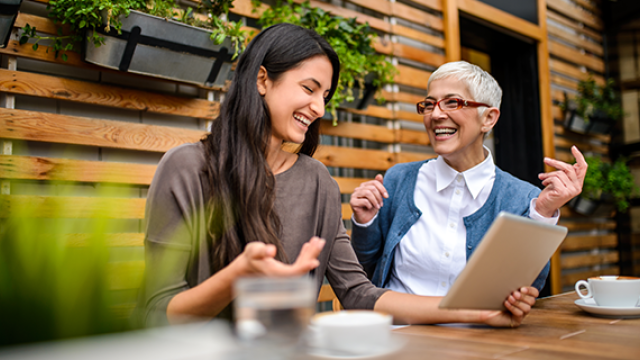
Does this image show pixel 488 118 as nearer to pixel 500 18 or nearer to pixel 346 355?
pixel 346 355

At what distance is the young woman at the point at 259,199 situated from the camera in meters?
1.08

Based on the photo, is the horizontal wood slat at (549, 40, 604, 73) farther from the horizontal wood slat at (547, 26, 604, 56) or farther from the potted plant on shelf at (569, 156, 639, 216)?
the potted plant on shelf at (569, 156, 639, 216)

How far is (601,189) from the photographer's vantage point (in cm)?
440

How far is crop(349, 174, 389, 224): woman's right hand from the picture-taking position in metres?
1.60

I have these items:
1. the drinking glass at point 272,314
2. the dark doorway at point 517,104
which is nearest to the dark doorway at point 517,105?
the dark doorway at point 517,104

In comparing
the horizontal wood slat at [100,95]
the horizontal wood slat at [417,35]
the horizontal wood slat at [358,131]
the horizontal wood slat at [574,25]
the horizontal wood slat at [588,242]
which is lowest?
the horizontal wood slat at [588,242]

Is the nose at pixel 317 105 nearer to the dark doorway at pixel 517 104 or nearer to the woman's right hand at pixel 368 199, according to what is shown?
the woman's right hand at pixel 368 199

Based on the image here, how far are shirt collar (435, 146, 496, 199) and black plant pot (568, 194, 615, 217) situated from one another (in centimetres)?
300

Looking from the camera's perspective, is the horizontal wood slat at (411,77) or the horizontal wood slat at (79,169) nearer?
the horizontal wood slat at (79,169)

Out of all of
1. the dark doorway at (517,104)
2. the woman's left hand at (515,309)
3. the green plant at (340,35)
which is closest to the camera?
the woman's left hand at (515,309)

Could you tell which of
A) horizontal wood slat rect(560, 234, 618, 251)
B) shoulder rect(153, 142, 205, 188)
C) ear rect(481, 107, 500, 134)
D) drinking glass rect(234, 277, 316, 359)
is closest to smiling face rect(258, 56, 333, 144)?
shoulder rect(153, 142, 205, 188)

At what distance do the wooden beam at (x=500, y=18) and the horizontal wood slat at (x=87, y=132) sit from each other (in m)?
2.50

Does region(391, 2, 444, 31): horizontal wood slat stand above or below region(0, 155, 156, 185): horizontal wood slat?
above

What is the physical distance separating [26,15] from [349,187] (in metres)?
1.82
